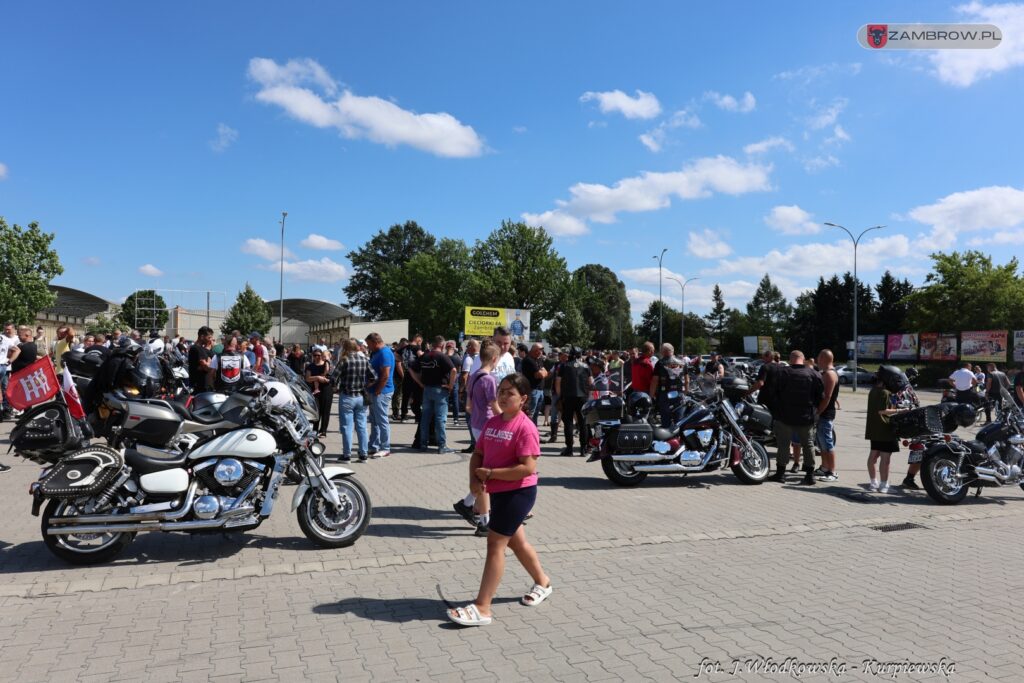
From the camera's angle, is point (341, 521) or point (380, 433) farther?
point (380, 433)

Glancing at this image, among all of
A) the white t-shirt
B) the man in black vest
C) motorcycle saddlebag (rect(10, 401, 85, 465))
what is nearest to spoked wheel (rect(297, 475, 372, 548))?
motorcycle saddlebag (rect(10, 401, 85, 465))

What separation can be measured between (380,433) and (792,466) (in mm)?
6216

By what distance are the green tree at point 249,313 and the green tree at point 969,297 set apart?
215ft

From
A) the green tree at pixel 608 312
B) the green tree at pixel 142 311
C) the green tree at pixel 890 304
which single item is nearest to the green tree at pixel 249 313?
the green tree at pixel 142 311

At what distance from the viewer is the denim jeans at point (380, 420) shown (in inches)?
407

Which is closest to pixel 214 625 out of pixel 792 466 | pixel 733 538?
pixel 733 538

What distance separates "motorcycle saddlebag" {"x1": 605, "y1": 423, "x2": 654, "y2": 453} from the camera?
8805 mm

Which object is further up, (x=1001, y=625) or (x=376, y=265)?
(x=376, y=265)

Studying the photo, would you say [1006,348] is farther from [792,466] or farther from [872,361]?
[792,466]

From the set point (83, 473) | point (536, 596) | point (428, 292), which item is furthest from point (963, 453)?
point (428, 292)

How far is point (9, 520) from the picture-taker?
Answer: 6.60 metres

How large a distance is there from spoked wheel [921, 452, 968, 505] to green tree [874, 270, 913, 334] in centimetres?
7320

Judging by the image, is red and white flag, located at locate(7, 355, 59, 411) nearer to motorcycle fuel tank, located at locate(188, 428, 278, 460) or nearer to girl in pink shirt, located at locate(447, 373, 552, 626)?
motorcycle fuel tank, located at locate(188, 428, 278, 460)

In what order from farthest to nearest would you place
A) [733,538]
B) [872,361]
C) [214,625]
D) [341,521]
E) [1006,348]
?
[872,361] < [1006,348] < [733,538] < [341,521] < [214,625]
